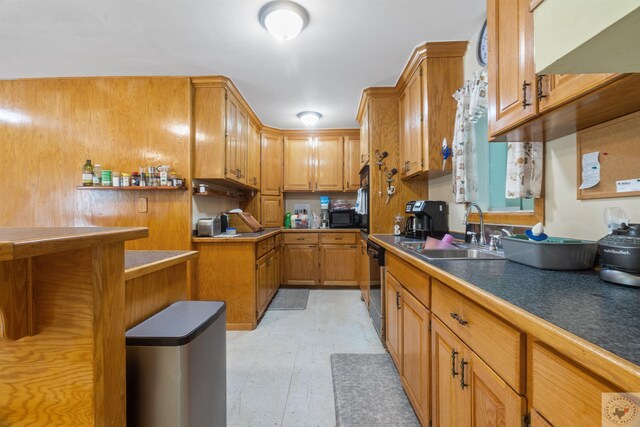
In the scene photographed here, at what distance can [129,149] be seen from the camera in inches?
103

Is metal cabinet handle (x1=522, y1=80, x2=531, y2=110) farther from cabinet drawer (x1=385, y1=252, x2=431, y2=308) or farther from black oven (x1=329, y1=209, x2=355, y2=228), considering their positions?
black oven (x1=329, y1=209, x2=355, y2=228)

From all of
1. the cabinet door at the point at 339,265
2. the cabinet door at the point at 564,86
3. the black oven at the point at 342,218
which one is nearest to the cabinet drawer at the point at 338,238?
the cabinet door at the point at 339,265

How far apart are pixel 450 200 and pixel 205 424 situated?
2.36 metres

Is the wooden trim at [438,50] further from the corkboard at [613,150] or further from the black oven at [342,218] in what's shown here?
the black oven at [342,218]

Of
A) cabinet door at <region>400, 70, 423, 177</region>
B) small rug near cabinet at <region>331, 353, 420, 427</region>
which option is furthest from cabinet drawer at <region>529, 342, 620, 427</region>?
cabinet door at <region>400, 70, 423, 177</region>

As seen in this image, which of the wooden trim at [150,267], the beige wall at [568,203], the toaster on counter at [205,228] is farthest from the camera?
the toaster on counter at [205,228]

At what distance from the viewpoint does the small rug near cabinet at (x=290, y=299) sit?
10.7 feet

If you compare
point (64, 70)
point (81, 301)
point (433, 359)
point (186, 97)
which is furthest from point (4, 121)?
point (433, 359)

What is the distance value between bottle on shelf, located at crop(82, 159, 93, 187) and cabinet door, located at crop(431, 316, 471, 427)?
3.11 m

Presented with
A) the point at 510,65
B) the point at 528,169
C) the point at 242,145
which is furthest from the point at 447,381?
the point at 242,145

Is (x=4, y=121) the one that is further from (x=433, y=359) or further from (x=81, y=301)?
(x=433, y=359)

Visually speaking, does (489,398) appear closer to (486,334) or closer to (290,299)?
(486,334)

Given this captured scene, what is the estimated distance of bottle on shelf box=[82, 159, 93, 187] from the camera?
8.27ft

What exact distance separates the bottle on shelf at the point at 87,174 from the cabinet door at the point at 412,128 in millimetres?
3052
